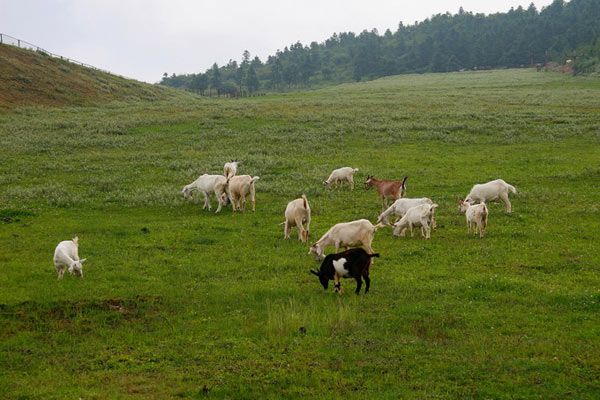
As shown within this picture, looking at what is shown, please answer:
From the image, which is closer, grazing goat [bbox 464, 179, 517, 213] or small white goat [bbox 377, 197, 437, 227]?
small white goat [bbox 377, 197, 437, 227]

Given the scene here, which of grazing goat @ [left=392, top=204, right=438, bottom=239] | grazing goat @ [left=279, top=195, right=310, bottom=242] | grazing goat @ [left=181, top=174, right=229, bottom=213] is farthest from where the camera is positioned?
grazing goat @ [left=181, top=174, right=229, bottom=213]

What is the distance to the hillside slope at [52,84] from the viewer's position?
195ft

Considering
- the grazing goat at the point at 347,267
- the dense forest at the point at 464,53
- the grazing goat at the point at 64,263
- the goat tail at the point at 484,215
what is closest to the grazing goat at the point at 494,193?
the goat tail at the point at 484,215

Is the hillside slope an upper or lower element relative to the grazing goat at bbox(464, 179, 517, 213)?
upper

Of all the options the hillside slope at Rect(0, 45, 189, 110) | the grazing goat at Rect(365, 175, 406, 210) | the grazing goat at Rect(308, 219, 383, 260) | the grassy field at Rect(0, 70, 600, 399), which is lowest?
the grassy field at Rect(0, 70, 600, 399)

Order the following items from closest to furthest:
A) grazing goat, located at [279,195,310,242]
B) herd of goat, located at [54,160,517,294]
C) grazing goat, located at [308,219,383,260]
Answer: herd of goat, located at [54,160,517,294] < grazing goat, located at [308,219,383,260] < grazing goat, located at [279,195,310,242]

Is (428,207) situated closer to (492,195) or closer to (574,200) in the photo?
(492,195)

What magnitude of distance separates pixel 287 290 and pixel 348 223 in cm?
316

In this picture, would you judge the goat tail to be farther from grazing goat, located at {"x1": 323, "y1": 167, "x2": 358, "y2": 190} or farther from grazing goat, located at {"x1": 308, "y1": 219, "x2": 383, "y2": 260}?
grazing goat, located at {"x1": 323, "y1": 167, "x2": 358, "y2": 190}

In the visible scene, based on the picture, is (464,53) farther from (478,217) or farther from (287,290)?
(287,290)

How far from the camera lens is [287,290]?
12.3 m

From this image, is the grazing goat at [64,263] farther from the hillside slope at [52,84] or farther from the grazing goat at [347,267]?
the hillside slope at [52,84]

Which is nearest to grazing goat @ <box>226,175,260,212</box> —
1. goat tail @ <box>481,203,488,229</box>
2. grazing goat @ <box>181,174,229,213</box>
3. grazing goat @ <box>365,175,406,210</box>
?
grazing goat @ <box>181,174,229,213</box>

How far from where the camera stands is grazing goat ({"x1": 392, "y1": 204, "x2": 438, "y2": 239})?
16.8 metres
